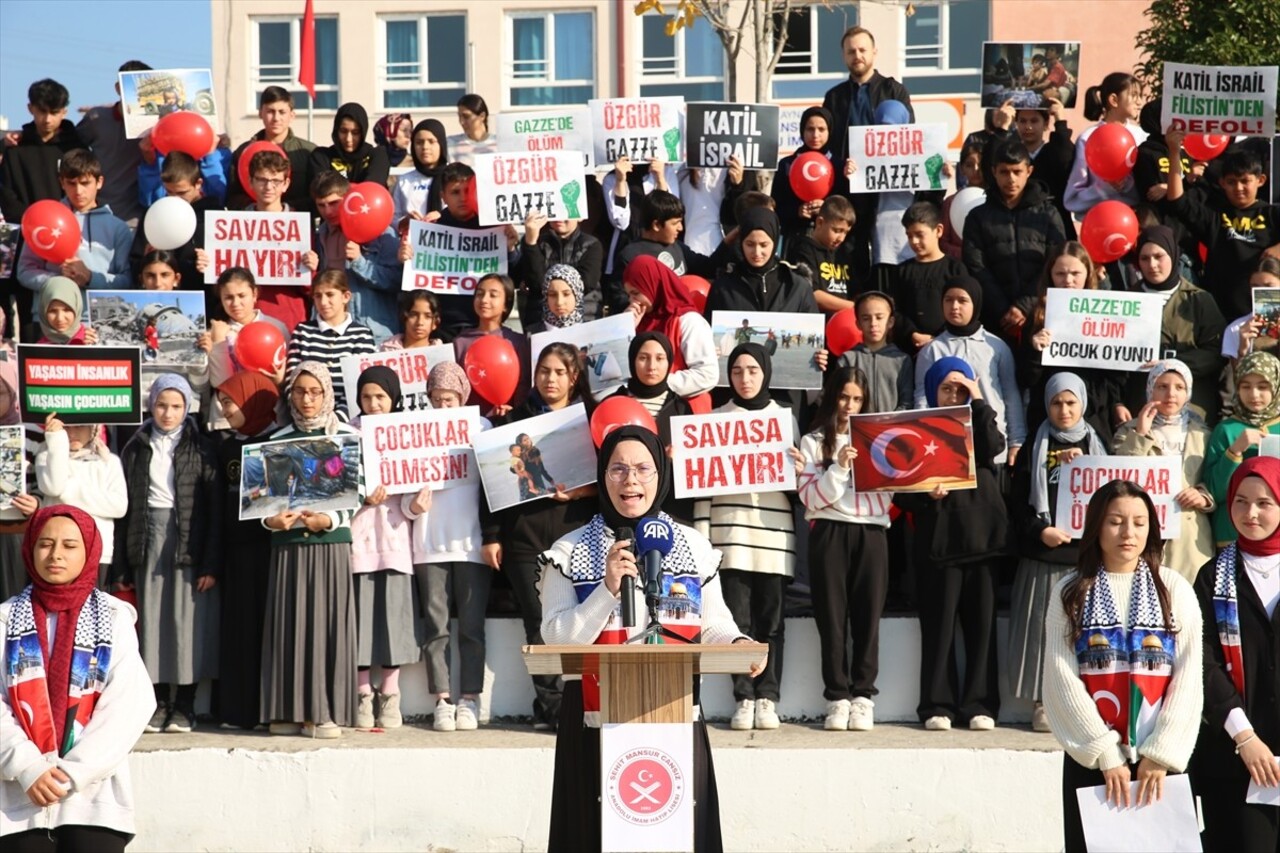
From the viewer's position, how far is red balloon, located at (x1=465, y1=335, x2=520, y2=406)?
10.3m

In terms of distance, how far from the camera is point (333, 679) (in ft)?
31.7

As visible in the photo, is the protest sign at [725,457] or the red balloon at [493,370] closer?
the protest sign at [725,457]

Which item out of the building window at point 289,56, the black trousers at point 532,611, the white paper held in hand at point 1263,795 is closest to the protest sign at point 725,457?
the black trousers at point 532,611

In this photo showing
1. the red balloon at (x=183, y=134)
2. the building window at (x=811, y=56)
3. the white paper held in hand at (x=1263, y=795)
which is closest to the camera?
the white paper held in hand at (x=1263, y=795)

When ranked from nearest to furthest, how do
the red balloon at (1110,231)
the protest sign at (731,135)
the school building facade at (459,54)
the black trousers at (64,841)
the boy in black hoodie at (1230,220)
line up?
the black trousers at (64,841) < the red balloon at (1110,231) < the boy in black hoodie at (1230,220) < the protest sign at (731,135) < the school building facade at (459,54)

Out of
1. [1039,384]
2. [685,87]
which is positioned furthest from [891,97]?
[685,87]

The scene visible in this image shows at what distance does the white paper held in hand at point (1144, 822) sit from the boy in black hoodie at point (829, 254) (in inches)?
200

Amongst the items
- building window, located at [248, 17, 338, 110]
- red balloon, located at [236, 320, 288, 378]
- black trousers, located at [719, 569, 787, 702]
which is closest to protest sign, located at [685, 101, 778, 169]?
red balloon, located at [236, 320, 288, 378]

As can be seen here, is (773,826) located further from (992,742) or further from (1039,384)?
(1039,384)

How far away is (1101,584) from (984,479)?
3240 mm

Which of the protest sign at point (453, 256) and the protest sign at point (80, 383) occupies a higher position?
the protest sign at point (453, 256)

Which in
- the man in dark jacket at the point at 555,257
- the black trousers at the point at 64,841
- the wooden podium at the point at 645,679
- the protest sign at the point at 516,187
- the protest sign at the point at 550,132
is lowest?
the black trousers at the point at 64,841

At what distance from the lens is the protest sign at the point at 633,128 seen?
1186 cm

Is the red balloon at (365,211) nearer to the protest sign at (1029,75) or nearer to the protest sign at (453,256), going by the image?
the protest sign at (453,256)
